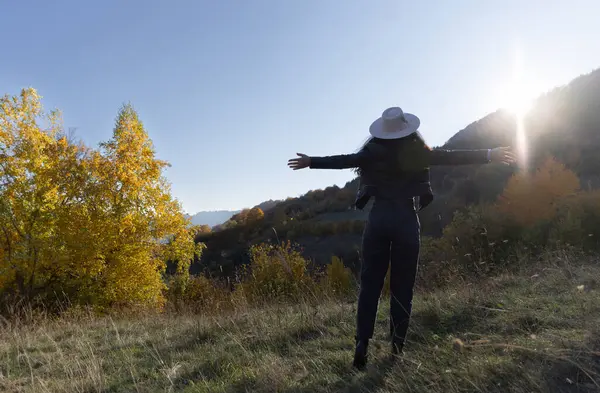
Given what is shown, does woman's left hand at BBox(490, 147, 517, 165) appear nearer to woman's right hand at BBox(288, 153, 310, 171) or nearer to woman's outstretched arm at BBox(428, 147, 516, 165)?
woman's outstretched arm at BBox(428, 147, 516, 165)

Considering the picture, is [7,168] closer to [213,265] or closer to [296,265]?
[296,265]

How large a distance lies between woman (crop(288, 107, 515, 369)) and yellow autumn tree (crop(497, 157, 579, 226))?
1385 centimetres

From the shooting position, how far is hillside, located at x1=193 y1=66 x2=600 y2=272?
1136 inches

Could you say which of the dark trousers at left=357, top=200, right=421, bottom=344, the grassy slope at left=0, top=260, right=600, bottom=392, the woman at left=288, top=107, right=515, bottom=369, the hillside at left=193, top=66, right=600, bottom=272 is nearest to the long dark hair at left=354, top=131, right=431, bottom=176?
the woman at left=288, top=107, right=515, bottom=369

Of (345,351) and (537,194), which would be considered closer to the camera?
(345,351)

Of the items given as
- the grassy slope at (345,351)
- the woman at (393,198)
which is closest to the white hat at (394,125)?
the woman at (393,198)

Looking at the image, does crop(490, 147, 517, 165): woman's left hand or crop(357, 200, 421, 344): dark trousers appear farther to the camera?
crop(490, 147, 517, 165): woman's left hand

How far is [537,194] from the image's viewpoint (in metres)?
16.5

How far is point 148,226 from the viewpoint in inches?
555

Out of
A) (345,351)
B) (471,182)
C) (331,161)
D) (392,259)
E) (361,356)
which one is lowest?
(345,351)

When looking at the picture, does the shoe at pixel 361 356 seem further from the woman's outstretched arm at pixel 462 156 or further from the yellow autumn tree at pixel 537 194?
the yellow autumn tree at pixel 537 194

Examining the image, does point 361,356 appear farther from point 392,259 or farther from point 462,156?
point 462,156

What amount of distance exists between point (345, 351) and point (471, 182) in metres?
30.5

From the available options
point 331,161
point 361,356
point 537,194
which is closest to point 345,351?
point 361,356
